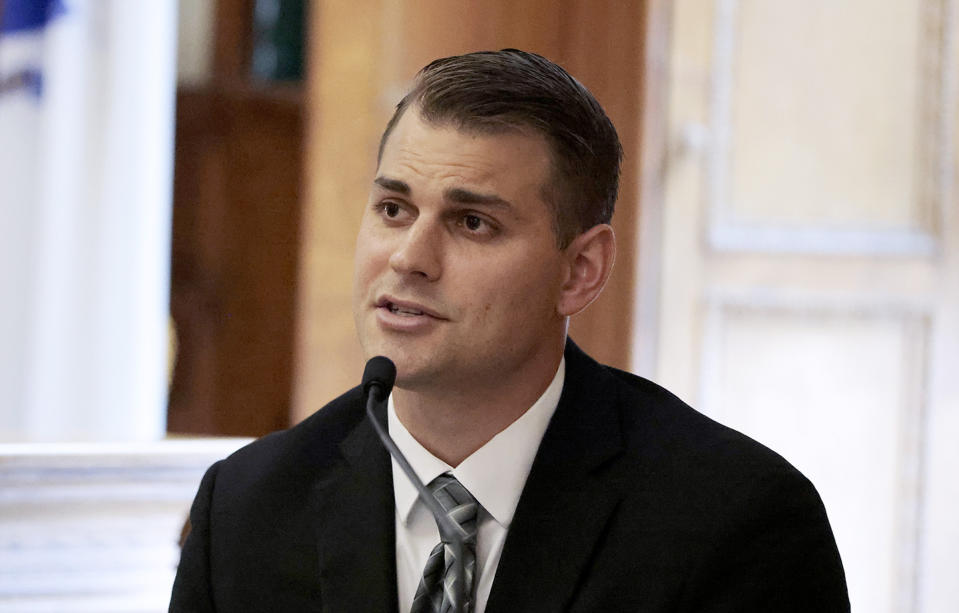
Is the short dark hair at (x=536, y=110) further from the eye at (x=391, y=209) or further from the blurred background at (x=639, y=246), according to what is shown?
the blurred background at (x=639, y=246)

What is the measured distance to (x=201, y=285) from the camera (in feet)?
8.55

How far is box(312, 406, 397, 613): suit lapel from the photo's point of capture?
3.74ft

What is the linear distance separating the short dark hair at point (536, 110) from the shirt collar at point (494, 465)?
21 centimetres

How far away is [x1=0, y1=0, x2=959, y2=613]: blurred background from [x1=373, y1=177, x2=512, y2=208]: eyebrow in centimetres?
109

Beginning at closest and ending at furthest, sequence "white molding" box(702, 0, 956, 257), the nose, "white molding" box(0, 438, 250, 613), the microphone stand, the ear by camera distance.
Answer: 1. the microphone stand
2. the nose
3. the ear
4. "white molding" box(0, 438, 250, 613)
5. "white molding" box(702, 0, 956, 257)

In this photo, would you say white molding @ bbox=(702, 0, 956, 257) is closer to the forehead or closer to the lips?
the forehead

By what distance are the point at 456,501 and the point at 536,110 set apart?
1.40ft

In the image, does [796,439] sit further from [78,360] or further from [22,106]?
[22,106]

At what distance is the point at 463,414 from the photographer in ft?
3.91

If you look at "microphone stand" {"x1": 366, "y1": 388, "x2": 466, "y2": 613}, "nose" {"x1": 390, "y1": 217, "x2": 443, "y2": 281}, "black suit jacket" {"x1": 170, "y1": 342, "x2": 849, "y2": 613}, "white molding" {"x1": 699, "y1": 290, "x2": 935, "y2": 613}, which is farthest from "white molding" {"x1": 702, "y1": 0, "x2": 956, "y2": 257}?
"microphone stand" {"x1": 366, "y1": 388, "x2": 466, "y2": 613}

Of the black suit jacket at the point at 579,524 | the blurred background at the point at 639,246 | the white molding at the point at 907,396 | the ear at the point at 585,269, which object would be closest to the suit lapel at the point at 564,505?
the black suit jacket at the point at 579,524

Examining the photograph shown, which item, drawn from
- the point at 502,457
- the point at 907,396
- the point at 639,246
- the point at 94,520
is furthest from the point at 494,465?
the point at 907,396

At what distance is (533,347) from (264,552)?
371 mm

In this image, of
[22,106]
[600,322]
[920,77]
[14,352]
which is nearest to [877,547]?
[600,322]
